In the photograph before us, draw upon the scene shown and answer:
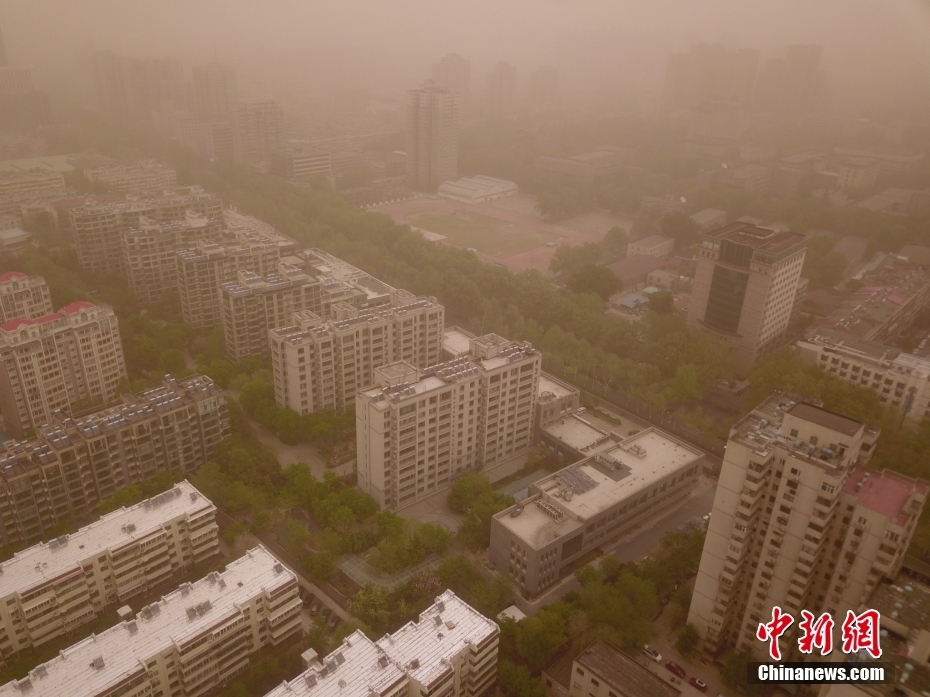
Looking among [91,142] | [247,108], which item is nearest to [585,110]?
[247,108]

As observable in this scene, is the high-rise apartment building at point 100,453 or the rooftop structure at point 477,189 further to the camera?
the rooftop structure at point 477,189

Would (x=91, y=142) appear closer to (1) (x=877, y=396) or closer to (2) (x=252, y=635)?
(2) (x=252, y=635)

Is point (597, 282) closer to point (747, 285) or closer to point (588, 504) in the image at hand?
point (747, 285)

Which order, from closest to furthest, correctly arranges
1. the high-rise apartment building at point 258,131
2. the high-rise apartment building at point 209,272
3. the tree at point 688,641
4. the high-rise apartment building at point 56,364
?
Answer: the tree at point 688,641, the high-rise apartment building at point 56,364, the high-rise apartment building at point 209,272, the high-rise apartment building at point 258,131

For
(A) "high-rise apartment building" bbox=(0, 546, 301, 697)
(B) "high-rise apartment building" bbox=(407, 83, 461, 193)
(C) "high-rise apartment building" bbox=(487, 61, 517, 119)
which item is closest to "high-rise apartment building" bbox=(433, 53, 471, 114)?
(C) "high-rise apartment building" bbox=(487, 61, 517, 119)

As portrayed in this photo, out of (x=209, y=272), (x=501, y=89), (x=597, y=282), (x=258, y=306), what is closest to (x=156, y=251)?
(x=209, y=272)

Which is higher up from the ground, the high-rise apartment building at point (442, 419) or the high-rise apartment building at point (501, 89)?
the high-rise apartment building at point (501, 89)

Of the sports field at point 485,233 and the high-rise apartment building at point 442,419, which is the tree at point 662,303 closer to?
the high-rise apartment building at point 442,419

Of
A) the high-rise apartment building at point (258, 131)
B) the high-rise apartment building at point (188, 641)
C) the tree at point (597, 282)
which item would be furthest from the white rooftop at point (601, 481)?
the high-rise apartment building at point (258, 131)

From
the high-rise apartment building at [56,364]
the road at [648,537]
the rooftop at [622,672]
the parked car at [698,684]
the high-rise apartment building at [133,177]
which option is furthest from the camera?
the high-rise apartment building at [133,177]
